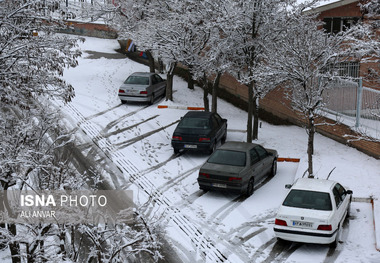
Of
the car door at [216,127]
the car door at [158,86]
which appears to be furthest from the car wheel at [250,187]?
the car door at [158,86]

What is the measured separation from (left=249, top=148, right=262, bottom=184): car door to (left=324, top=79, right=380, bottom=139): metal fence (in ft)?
12.0

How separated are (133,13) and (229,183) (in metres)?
16.4

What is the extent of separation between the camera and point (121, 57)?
122 ft

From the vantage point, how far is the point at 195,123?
64.3ft

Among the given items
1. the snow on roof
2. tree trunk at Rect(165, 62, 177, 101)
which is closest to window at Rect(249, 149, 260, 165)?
the snow on roof

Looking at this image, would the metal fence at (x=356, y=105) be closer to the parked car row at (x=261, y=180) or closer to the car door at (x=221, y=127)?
the parked car row at (x=261, y=180)

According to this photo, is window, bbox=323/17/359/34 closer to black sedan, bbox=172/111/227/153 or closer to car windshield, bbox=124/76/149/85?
black sedan, bbox=172/111/227/153

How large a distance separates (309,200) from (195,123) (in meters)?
7.79

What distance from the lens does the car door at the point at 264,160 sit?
16594 mm

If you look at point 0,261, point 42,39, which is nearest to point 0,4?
point 42,39

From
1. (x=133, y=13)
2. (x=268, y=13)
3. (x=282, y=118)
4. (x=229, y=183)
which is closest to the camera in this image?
(x=229, y=183)

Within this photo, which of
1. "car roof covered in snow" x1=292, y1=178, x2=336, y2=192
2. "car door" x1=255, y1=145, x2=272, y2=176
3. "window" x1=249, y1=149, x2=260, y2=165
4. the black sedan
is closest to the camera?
"car roof covered in snow" x1=292, y1=178, x2=336, y2=192

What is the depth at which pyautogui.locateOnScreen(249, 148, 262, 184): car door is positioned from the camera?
15816mm

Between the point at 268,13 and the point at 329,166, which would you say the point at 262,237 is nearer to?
the point at 329,166
